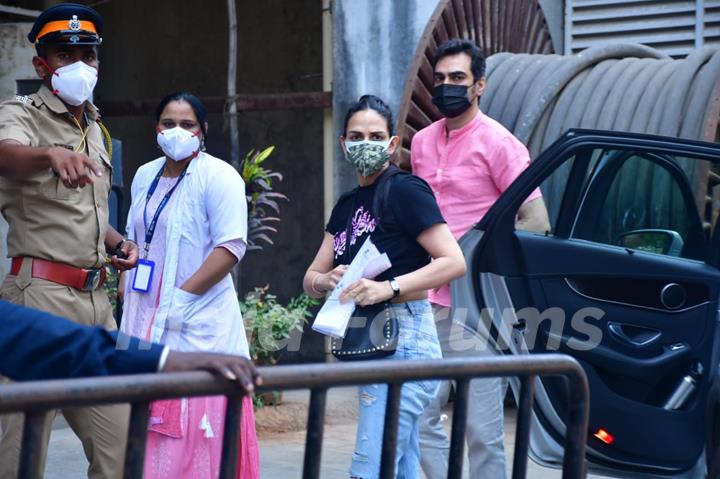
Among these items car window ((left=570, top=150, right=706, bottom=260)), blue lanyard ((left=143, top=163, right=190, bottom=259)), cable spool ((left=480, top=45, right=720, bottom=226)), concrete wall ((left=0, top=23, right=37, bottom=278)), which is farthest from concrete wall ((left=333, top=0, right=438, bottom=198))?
blue lanyard ((left=143, top=163, right=190, bottom=259))

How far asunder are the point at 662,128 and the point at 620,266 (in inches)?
131

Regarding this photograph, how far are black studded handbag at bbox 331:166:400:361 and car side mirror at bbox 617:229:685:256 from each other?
1.24 metres

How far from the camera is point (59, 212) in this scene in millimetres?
4293

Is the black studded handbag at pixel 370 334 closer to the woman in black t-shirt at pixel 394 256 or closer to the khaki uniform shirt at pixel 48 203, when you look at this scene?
the woman in black t-shirt at pixel 394 256

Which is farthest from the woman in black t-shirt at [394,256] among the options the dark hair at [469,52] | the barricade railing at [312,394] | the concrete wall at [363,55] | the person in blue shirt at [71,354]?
the concrete wall at [363,55]

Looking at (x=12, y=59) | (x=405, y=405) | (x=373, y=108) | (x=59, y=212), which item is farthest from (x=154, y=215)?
(x=12, y=59)

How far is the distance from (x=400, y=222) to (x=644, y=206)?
1.30m

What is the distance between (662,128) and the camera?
8.03 metres

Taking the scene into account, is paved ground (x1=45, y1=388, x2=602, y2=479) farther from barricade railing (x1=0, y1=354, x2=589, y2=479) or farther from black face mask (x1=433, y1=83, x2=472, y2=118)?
barricade railing (x1=0, y1=354, x2=589, y2=479)

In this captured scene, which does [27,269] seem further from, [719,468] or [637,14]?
[637,14]

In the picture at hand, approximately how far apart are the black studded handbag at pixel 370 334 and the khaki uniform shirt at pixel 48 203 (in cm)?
94

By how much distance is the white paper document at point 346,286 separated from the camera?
4250mm

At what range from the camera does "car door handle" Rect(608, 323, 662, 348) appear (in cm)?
492

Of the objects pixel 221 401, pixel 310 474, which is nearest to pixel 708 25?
pixel 221 401
